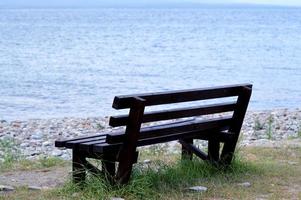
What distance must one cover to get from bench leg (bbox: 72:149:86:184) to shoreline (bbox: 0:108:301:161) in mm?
4334

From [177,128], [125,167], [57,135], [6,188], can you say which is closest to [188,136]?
[177,128]

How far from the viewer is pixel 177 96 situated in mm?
7832

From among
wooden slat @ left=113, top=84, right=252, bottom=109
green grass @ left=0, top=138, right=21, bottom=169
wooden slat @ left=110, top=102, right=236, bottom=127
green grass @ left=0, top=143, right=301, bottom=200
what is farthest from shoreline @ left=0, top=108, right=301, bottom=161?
wooden slat @ left=113, top=84, right=252, bottom=109

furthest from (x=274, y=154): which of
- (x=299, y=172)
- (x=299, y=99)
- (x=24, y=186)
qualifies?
(x=299, y=99)

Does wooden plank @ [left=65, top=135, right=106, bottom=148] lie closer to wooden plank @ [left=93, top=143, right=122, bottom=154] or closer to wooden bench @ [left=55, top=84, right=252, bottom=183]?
wooden bench @ [left=55, top=84, right=252, bottom=183]

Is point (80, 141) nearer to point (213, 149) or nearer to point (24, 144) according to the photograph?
point (213, 149)

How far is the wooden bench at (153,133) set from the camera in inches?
293

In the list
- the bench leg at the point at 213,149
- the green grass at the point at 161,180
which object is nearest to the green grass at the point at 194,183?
the green grass at the point at 161,180

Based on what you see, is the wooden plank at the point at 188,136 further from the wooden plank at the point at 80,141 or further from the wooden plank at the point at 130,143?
the wooden plank at the point at 80,141

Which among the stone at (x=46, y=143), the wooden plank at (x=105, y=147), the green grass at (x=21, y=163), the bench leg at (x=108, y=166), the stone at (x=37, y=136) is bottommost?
the stone at (x=37, y=136)

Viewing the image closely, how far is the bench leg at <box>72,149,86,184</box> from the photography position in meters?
7.85

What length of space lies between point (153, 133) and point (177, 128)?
366 mm

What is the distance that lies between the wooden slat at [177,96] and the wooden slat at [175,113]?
0.45 ft

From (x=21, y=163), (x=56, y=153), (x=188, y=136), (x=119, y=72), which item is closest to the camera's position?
(x=188, y=136)
